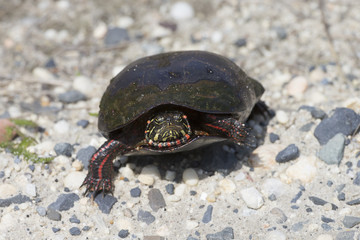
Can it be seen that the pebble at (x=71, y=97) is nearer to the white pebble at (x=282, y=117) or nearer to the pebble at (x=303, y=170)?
the white pebble at (x=282, y=117)

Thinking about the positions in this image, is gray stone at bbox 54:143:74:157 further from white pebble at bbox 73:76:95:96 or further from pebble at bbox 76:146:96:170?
white pebble at bbox 73:76:95:96

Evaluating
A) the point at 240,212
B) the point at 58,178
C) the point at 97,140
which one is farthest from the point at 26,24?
the point at 240,212

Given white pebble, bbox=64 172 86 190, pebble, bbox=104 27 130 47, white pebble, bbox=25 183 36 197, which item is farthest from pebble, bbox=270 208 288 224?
pebble, bbox=104 27 130 47

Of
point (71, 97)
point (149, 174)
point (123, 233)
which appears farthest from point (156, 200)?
point (71, 97)

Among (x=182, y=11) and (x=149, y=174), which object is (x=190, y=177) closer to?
(x=149, y=174)

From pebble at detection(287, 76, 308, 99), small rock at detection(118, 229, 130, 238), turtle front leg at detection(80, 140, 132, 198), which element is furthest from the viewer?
pebble at detection(287, 76, 308, 99)

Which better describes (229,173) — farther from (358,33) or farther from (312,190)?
(358,33)
